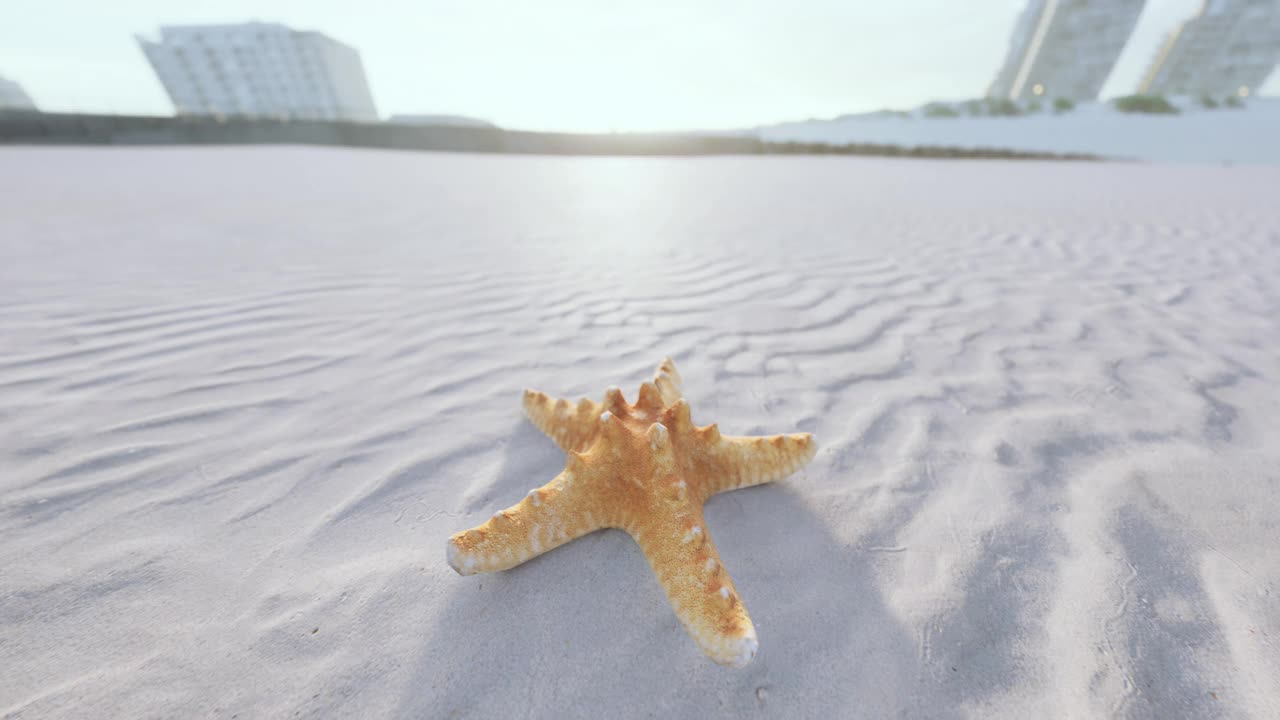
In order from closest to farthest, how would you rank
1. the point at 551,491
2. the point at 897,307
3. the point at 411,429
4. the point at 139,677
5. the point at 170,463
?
the point at 139,677
the point at 551,491
the point at 170,463
the point at 411,429
the point at 897,307

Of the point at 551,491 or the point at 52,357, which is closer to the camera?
the point at 551,491

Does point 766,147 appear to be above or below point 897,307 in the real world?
below

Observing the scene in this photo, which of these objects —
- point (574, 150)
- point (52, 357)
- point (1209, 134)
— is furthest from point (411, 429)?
point (1209, 134)

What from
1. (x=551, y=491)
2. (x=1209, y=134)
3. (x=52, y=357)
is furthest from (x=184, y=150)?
(x=1209, y=134)

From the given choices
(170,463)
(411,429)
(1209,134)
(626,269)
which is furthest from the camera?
(1209,134)

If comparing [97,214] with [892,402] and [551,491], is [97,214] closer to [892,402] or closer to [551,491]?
[551,491]

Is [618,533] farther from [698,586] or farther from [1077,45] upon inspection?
[1077,45]
